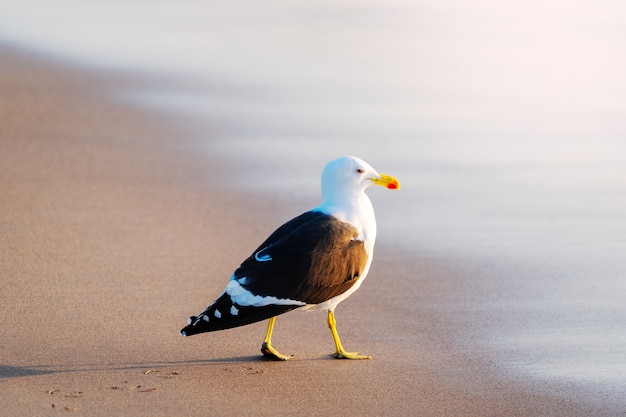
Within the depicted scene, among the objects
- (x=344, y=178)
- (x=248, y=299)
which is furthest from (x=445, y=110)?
(x=248, y=299)

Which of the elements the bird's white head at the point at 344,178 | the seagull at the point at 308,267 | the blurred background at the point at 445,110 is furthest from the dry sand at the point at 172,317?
the bird's white head at the point at 344,178

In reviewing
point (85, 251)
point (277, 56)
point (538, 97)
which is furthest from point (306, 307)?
point (277, 56)

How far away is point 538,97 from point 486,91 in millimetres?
648

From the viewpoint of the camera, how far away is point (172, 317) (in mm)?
5742

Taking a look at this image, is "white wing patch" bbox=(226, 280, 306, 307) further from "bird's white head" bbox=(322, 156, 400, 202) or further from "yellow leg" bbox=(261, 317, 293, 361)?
"bird's white head" bbox=(322, 156, 400, 202)

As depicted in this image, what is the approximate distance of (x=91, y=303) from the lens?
5.85m

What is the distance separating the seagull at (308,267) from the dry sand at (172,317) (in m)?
0.25

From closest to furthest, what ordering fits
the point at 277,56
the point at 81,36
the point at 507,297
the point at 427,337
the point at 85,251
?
the point at 427,337
the point at 507,297
the point at 85,251
the point at 277,56
the point at 81,36

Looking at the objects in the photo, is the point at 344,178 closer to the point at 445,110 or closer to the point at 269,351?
the point at 269,351

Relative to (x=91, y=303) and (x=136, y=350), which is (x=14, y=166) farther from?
(x=136, y=350)

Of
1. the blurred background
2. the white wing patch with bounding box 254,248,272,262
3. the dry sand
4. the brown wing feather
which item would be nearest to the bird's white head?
the brown wing feather

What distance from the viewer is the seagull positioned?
16.3 feet

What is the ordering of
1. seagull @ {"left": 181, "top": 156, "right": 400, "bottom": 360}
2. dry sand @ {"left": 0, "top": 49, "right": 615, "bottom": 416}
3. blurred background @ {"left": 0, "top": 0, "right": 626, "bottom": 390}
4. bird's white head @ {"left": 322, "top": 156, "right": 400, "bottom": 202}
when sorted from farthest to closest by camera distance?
blurred background @ {"left": 0, "top": 0, "right": 626, "bottom": 390} → bird's white head @ {"left": 322, "top": 156, "right": 400, "bottom": 202} → seagull @ {"left": 181, "top": 156, "right": 400, "bottom": 360} → dry sand @ {"left": 0, "top": 49, "right": 615, "bottom": 416}

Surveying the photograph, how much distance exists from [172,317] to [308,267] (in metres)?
0.98
